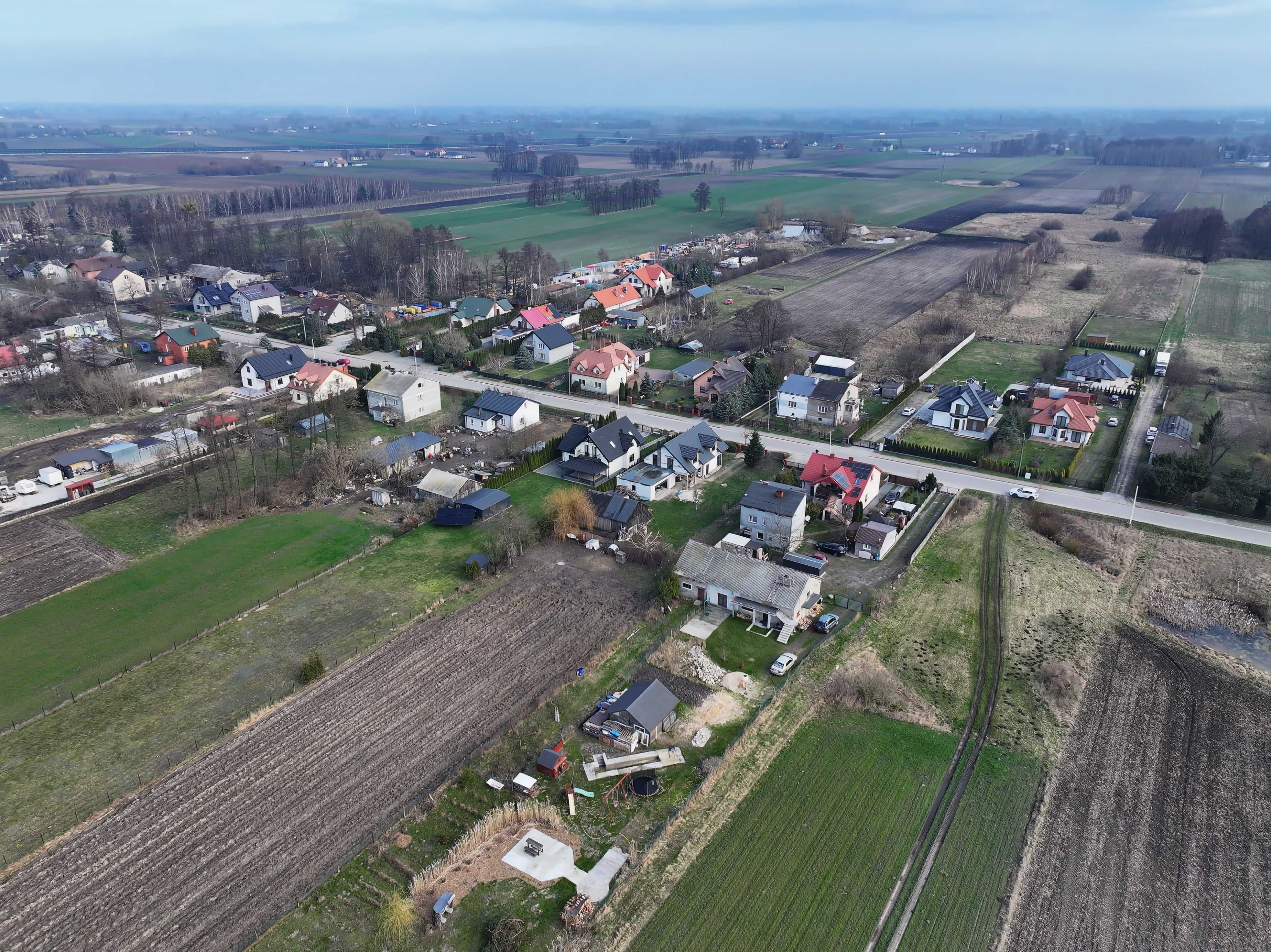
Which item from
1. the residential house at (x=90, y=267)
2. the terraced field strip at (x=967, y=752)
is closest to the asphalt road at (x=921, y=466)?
the terraced field strip at (x=967, y=752)

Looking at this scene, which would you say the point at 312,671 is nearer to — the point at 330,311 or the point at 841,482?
the point at 841,482

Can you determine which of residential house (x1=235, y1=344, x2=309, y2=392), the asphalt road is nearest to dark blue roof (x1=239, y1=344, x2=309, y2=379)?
residential house (x1=235, y1=344, x2=309, y2=392)

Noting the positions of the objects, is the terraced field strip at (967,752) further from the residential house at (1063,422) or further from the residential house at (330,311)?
the residential house at (330,311)

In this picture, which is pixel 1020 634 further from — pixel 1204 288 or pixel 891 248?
pixel 891 248

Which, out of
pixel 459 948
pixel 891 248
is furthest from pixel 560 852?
pixel 891 248

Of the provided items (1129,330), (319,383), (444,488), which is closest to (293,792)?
(444,488)

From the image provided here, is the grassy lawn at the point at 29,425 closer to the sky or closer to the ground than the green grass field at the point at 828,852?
closer to the sky
